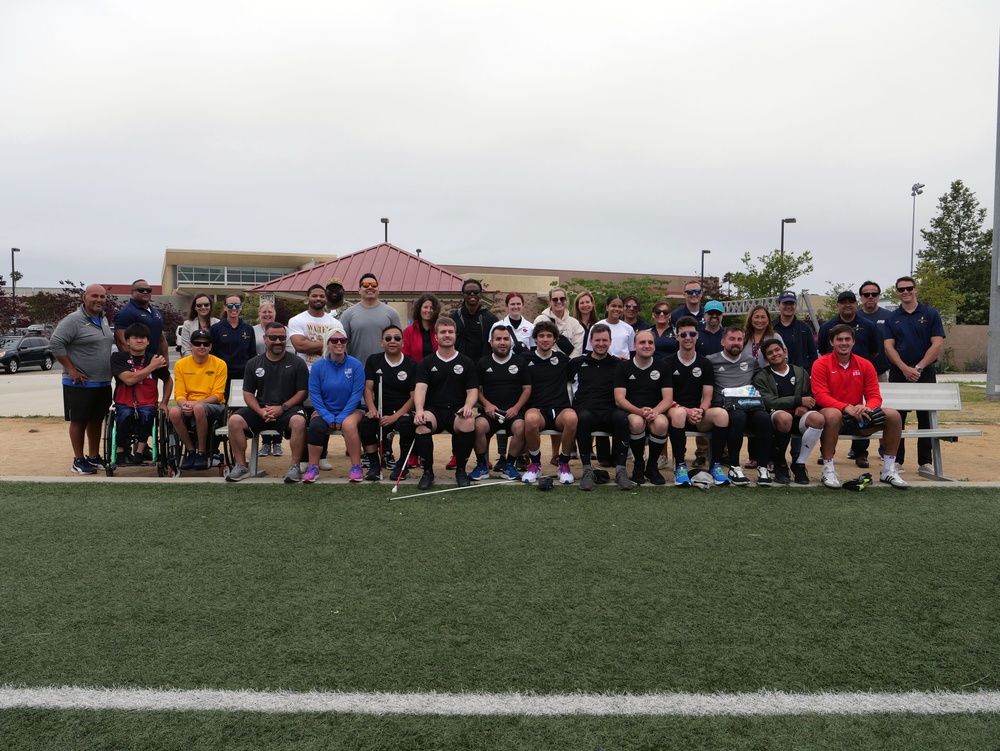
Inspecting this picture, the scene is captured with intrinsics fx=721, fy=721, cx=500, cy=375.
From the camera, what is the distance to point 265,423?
7.00 m

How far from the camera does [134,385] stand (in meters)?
7.01

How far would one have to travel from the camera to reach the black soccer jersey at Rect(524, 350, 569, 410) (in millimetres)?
7086

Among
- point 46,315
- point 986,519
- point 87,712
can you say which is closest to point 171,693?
point 87,712

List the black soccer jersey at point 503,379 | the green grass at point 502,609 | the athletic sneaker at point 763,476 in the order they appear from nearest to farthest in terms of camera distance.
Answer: the green grass at point 502,609 → the athletic sneaker at point 763,476 → the black soccer jersey at point 503,379

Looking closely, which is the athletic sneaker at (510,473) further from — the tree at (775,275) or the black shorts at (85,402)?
the tree at (775,275)

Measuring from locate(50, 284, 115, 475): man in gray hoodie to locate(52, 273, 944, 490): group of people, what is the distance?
14 millimetres

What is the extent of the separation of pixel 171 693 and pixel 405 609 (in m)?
1.18

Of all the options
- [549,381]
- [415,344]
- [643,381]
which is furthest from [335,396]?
[643,381]

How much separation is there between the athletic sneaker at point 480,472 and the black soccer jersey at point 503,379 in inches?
23.7

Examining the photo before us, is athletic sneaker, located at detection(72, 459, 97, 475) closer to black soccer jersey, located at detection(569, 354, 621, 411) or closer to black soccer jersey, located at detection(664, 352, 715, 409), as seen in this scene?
black soccer jersey, located at detection(569, 354, 621, 411)

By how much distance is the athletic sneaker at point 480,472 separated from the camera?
23.0ft

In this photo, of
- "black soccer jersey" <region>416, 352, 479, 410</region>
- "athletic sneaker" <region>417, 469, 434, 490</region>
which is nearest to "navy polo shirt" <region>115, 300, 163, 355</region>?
"black soccer jersey" <region>416, 352, 479, 410</region>

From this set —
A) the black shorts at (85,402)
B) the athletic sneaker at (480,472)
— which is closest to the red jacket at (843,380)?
the athletic sneaker at (480,472)

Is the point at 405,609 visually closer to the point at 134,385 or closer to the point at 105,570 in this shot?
the point at 105,570
